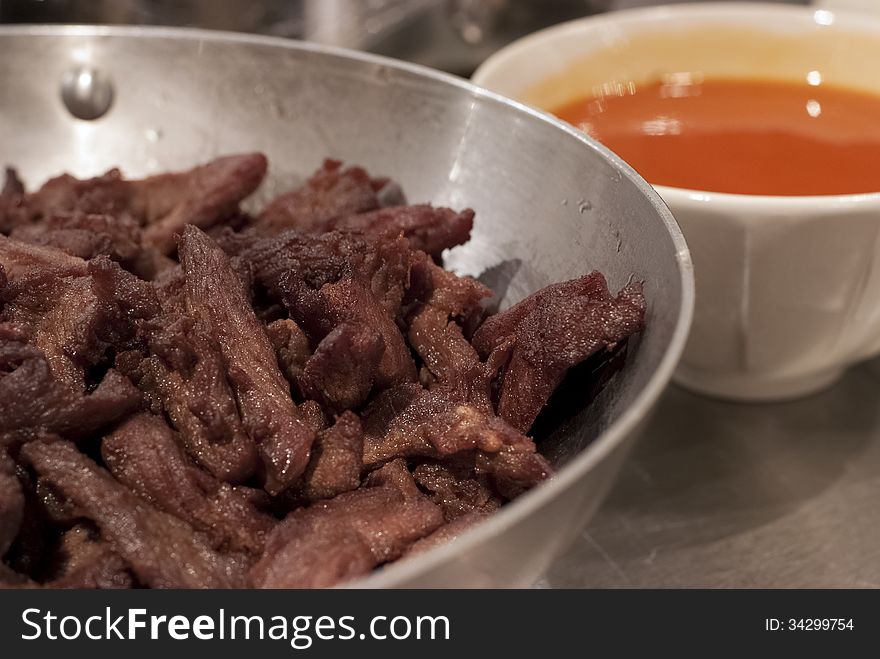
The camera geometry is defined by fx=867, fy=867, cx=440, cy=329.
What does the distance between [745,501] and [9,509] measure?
121 centimetres

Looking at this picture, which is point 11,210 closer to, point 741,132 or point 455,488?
point 455,488

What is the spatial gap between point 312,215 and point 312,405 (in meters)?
0.44

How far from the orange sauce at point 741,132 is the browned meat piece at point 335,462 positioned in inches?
33.6

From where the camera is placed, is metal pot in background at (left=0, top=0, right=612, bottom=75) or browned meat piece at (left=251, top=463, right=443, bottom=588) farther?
metal pot in background at (left=0, top=0, right=612, bottom=75)

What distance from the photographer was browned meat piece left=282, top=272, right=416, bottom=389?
3.50ft

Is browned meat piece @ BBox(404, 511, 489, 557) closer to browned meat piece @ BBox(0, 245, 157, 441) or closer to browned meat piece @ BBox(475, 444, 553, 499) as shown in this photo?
browned meat piece @ BBox(475, 444, 553, 499)

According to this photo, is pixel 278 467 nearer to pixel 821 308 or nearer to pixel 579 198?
pixel 579 198

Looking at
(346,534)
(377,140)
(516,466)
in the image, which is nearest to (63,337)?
(346,534)

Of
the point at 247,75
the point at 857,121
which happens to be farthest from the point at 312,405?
the point at 857,121

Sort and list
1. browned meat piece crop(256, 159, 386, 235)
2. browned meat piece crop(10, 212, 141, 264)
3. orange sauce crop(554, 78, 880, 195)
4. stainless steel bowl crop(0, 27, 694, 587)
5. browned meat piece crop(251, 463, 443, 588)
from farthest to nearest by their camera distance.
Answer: orange sauce crop(554, 78, 880, 195), browned meat piece crop(256, 159, 386, 235), browned meat piece crop(10, 212, 141, 264), stainless steel bowl crop(0, 27, 694, 587), browned meat piece crop(251, 463, 443, 588)

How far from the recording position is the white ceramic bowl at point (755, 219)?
1.32 m

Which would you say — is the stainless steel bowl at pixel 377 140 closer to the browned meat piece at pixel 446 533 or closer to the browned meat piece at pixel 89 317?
the browned meat piece at pixel 446 533

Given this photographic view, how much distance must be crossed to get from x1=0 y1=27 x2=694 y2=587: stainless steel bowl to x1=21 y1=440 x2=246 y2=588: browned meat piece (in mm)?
334

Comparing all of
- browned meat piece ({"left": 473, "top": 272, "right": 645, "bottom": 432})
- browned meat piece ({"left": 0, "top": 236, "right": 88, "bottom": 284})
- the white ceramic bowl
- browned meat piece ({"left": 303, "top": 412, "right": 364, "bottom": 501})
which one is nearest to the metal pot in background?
the white ceramic bowl
